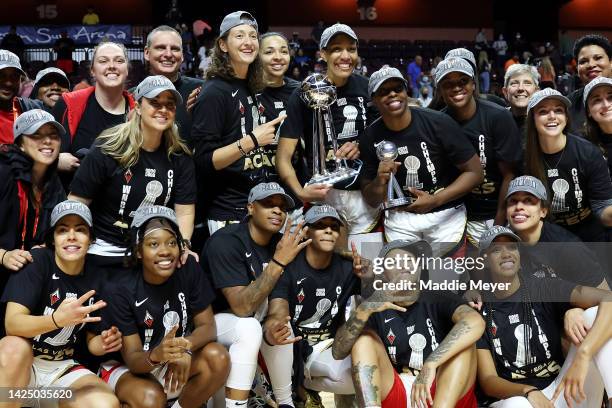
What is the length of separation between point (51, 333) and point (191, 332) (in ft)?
2.36

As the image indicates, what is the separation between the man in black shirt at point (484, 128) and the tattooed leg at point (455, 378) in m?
0.92

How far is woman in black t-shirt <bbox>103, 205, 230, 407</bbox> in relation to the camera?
4129 mm

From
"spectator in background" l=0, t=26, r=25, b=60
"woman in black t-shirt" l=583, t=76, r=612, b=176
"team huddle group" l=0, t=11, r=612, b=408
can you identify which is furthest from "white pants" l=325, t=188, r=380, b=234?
"spectator in background" l=0, t=26, r=25, b=60

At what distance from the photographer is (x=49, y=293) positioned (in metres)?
4.09

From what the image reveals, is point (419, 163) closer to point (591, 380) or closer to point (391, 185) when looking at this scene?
point (391, 185)

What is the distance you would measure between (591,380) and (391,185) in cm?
149

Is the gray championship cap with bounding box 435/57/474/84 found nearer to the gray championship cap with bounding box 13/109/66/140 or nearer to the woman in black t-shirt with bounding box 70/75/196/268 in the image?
the woman in black t-shirt with bounding box 70/75/196/268

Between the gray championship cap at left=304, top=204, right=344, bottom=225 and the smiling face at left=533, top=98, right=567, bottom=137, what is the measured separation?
1.29m

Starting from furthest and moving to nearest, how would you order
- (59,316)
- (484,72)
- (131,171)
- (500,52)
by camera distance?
(500,52) < (484,72) < (131,171) < (59,316)

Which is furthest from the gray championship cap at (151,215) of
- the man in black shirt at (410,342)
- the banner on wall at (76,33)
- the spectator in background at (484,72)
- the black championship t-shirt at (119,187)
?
the banner on wall at (76,33)

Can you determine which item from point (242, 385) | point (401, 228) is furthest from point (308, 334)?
point (401, 228)

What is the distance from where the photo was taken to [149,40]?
17.1ft

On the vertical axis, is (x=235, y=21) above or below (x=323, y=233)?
above

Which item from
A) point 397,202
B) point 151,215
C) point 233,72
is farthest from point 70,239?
point 397,202
